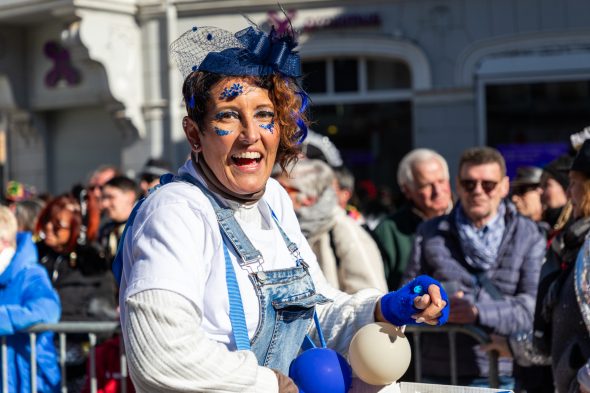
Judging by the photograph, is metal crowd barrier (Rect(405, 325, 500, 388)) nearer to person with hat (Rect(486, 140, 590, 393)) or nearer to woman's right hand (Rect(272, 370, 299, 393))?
person with hat (Rect(486, 140, 590, 393))

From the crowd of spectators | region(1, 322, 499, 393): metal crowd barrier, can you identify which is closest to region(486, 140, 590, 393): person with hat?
the crowd of spectators

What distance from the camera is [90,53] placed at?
552 inches

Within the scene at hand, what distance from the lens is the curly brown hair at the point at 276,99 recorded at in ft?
7.93

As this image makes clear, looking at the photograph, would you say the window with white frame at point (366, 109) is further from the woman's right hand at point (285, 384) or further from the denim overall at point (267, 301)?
the woman's right hand at point (285, 384)

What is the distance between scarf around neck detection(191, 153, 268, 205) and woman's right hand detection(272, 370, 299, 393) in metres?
0.46

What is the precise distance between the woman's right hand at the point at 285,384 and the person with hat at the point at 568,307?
1371 millimetres

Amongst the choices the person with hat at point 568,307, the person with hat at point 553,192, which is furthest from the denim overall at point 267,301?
the person with hat at point 553,192

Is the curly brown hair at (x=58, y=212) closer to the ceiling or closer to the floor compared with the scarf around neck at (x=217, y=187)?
closer to the floor

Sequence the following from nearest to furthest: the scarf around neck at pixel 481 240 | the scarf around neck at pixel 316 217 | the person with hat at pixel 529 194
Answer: the scarf around neck at pixel 481 240 < the scarf around neck at pixel 316 217 < the person with hat at pixel 529 194

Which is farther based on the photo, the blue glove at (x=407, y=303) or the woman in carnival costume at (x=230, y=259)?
the blue glove at (x=407, y=303)

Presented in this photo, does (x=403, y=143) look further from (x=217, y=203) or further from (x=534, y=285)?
(x=217, y=203)

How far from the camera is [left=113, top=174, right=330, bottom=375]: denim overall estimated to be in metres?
2.30

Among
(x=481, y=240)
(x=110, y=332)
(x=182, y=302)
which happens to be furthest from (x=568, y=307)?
(x=110, y=332)

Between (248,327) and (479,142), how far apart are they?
36.0 ft
